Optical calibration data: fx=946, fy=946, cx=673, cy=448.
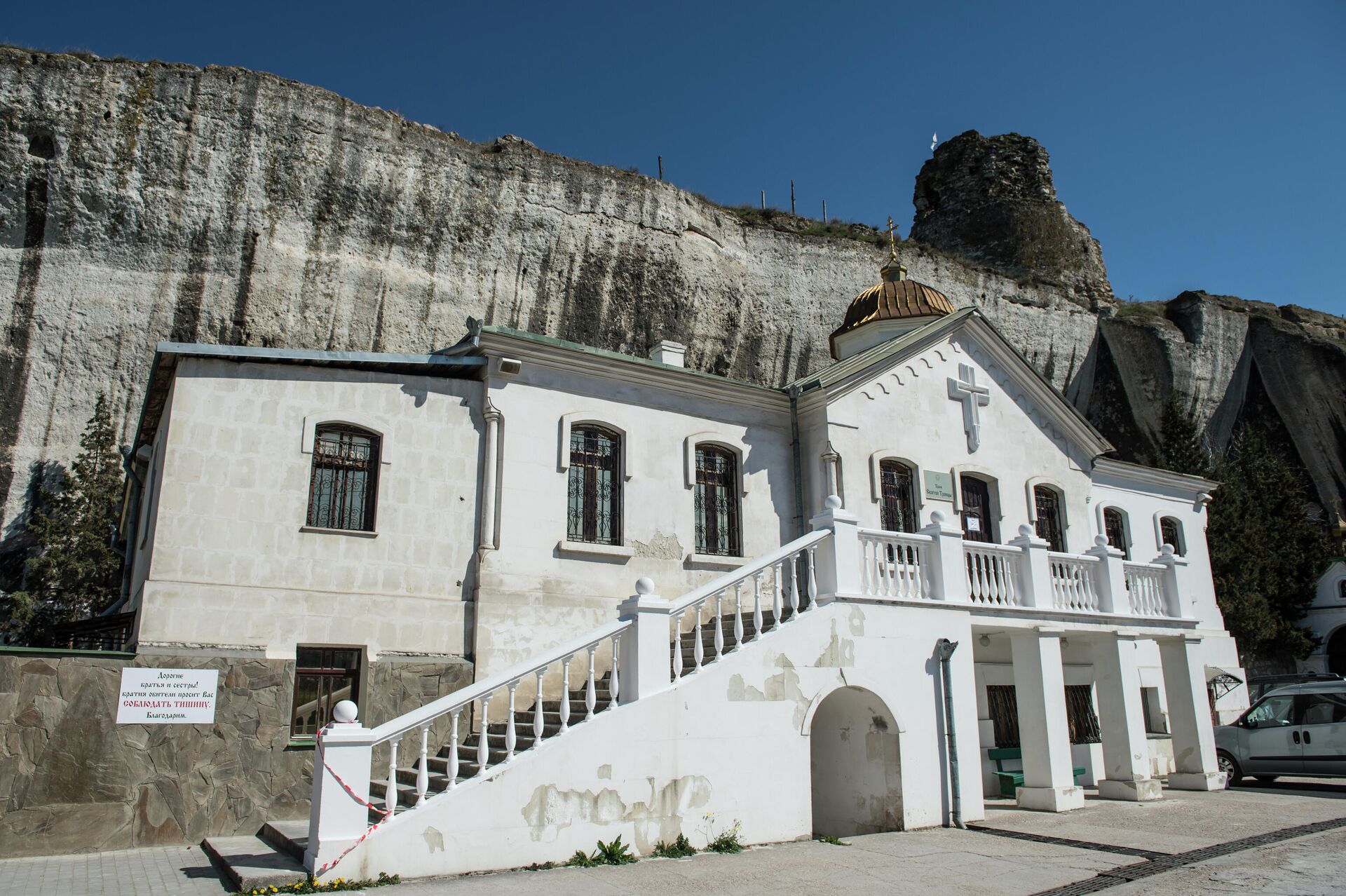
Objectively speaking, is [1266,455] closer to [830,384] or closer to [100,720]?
[830,384]

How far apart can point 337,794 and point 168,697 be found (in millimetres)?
4173

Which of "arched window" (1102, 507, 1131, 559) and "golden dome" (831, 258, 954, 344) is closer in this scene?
"golden dome" (831, 258, 954, 344)

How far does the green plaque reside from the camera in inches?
663

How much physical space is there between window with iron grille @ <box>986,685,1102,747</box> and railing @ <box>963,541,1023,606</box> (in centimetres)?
264

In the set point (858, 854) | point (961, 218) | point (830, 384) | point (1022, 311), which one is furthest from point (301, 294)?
point (961, 218)

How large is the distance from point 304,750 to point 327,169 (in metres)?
20.6

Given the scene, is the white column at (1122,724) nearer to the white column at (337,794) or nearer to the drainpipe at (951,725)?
the drainpipe at (951,725)

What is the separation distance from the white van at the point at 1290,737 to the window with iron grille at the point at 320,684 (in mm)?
14158

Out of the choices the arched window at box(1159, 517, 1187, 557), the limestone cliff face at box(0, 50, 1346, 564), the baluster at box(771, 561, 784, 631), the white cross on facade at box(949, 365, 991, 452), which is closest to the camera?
the baluster at box(771, 561, 784, 631)

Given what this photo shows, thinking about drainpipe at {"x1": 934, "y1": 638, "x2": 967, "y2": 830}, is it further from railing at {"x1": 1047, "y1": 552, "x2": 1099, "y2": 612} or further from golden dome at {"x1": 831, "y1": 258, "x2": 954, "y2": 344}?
golden dome at {"x1": 831, "y1": 258, "x2": 954, "y2": 344}

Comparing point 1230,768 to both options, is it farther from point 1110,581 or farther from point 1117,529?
point 1117,529

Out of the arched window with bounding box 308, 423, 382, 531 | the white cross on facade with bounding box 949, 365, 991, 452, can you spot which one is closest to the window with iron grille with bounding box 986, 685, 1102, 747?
the white cross on facade with bounding box 949, 365, 991, 452

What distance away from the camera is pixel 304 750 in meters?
11.2

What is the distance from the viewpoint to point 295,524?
1206 cm
